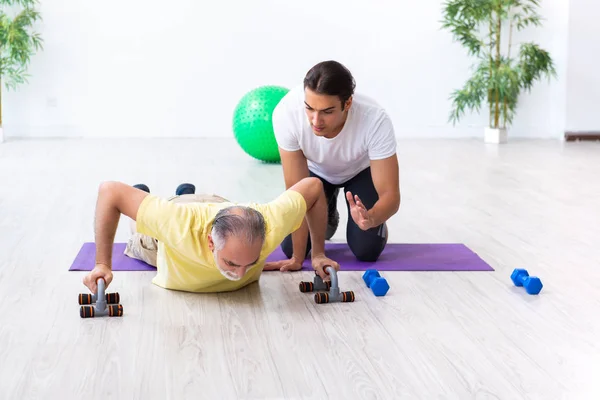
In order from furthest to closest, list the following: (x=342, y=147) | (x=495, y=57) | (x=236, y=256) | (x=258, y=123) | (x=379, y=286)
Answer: (x=495, y=57)
(x=258, y=123)
(x=342, y=147)
(x=379, y=286)
(x=236, y=256)

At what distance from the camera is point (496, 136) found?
317 inches

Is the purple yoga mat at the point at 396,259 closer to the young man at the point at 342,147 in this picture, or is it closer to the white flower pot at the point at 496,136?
the young man at the point at 342,147

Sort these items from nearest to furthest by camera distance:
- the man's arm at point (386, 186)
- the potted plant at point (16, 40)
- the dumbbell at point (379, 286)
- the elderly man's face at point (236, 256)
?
the elderly man's face at point (236, 256) → the dumbbell at point (379, 286) → the man's arm at point (386, 186) → the potted plant at point (16, 40)

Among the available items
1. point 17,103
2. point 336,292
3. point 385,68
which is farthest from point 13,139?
point 336,292

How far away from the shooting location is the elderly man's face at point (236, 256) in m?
2.70

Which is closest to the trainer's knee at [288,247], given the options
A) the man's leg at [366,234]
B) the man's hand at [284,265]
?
the man's hand at [284,265]

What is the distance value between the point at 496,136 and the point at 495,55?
79 centimetres

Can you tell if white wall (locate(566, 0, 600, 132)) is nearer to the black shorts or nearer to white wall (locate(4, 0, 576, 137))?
white wall (locate(4, 0, 576, 137))

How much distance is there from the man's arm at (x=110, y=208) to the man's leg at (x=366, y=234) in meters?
1.05

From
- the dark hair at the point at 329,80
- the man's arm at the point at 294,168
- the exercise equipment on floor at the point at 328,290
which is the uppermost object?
the dark hair at the point at 329,80

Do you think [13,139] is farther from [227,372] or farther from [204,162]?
[227,372]

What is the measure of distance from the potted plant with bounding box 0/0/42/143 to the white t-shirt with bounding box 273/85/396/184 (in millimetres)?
4762

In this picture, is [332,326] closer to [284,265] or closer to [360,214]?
[360,214]

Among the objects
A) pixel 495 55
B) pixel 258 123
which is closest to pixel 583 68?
pixel 495 55
